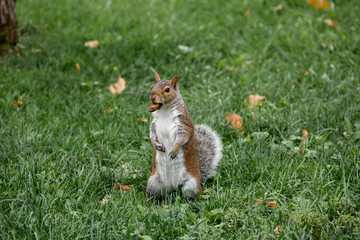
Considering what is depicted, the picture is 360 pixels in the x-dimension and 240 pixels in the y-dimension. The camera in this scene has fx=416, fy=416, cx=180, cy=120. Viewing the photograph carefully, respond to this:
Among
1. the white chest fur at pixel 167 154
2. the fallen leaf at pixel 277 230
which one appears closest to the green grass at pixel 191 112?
the fallen leaf at pixel 277 230

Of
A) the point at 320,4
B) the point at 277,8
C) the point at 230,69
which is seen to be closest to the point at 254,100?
the point at 230,69

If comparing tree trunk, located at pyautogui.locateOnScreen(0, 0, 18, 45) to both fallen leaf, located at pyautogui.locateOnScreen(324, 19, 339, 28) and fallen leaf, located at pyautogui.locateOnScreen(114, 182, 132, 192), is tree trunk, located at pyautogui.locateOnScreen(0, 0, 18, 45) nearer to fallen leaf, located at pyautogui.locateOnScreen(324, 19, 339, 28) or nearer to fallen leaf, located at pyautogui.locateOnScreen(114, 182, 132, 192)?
fallen leaf, located at pyautogui.locateOnScreen(114, 182, 132, 192)

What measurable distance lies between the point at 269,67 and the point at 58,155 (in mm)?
2715

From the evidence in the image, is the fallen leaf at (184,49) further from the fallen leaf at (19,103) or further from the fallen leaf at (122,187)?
the fallen leaf at (122,187)

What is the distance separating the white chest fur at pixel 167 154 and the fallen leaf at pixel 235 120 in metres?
1.09

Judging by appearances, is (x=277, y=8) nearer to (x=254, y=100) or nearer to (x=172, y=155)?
(x=254, y=100)

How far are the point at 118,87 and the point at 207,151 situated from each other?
1841mm

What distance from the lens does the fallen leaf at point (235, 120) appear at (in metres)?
3.69

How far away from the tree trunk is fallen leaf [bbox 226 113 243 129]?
3.05m

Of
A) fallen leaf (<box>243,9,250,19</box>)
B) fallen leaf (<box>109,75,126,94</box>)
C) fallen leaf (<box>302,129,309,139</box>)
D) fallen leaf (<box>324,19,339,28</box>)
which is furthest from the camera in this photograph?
fallen leaf (<box>243,9,250,19</box>)

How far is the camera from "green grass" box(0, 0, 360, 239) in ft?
8.27

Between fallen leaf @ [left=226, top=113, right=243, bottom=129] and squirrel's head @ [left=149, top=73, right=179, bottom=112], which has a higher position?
squirrel's head @ [left=149, top=73, right=179, bottom=112]

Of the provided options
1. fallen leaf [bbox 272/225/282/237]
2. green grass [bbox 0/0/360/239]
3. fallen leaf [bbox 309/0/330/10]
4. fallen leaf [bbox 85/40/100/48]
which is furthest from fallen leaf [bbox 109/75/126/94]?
fallen leaf [bbox 309/0/330/10]

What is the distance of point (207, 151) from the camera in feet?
9.99
